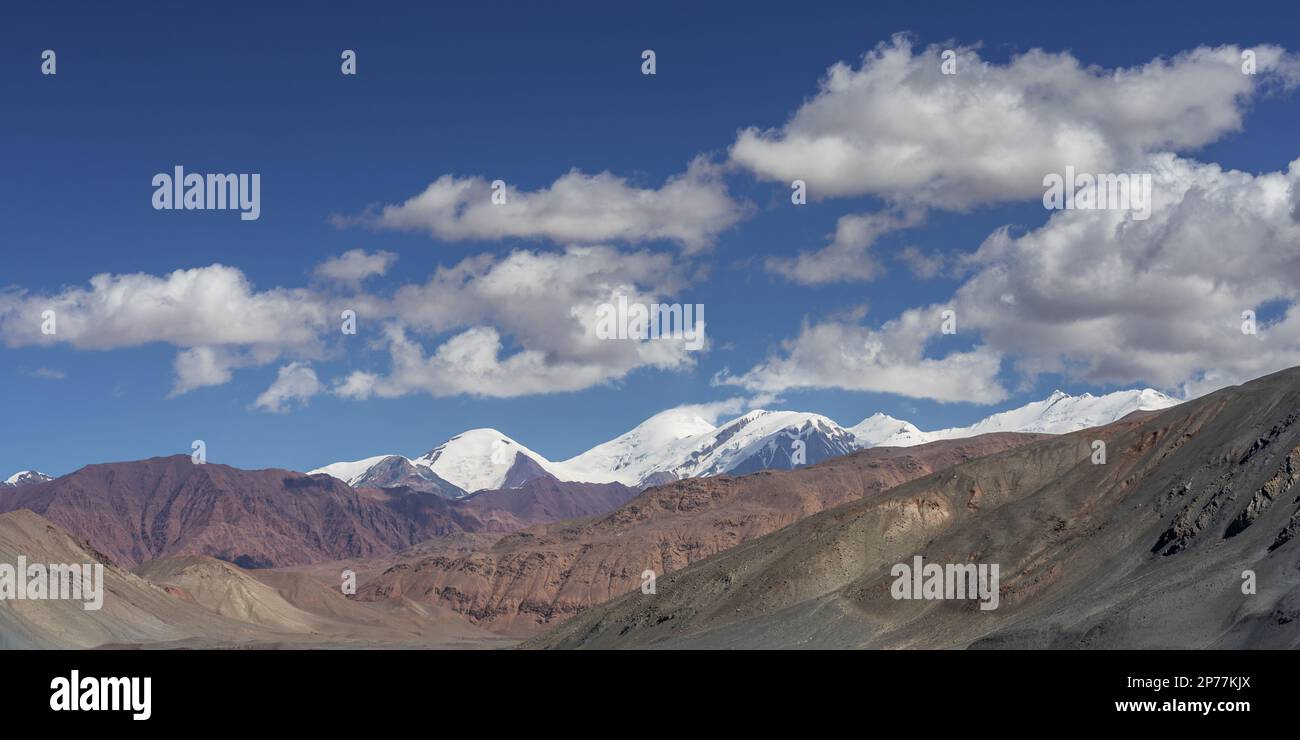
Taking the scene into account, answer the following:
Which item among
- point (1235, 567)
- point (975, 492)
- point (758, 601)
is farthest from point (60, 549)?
point (1235, 567)

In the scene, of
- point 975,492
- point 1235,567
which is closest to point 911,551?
point 975,492

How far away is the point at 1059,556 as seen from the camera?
111 metres

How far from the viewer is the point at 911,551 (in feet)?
424

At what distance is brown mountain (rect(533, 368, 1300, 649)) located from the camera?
274 feet

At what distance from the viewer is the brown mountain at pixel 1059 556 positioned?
8356 cm
